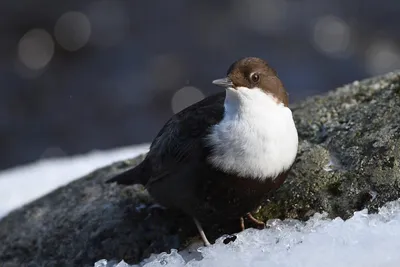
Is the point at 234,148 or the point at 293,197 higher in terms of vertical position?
the point at 234,148

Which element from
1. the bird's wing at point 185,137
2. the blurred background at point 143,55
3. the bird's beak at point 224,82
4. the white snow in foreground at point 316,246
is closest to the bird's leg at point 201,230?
the white snow in foreground at point 316,246

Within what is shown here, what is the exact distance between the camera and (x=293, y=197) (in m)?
3.62

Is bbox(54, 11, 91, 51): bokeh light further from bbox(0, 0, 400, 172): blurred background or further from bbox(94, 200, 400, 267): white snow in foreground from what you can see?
bbox(94, 200, 400, 267): white snow in foreground

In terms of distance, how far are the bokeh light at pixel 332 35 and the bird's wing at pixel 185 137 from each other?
24.8ft

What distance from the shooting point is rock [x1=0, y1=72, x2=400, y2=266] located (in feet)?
11.6

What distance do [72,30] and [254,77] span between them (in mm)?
8458

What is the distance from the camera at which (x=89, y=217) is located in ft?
13.5

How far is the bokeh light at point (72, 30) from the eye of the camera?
1123 cm

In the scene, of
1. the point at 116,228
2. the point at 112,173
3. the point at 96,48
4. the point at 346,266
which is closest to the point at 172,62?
the point at 96,48

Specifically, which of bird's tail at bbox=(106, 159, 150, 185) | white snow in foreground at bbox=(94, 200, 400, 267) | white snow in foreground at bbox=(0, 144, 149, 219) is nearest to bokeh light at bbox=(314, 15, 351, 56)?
white snow in foreground at bbox=(0, 144, 149, 219)

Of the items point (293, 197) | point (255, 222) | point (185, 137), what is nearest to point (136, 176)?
point (185, 137)

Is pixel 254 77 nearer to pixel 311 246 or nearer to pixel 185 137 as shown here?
pixel 185 137

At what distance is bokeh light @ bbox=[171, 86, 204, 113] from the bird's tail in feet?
20.5

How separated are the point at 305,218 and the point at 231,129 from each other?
53 cm
